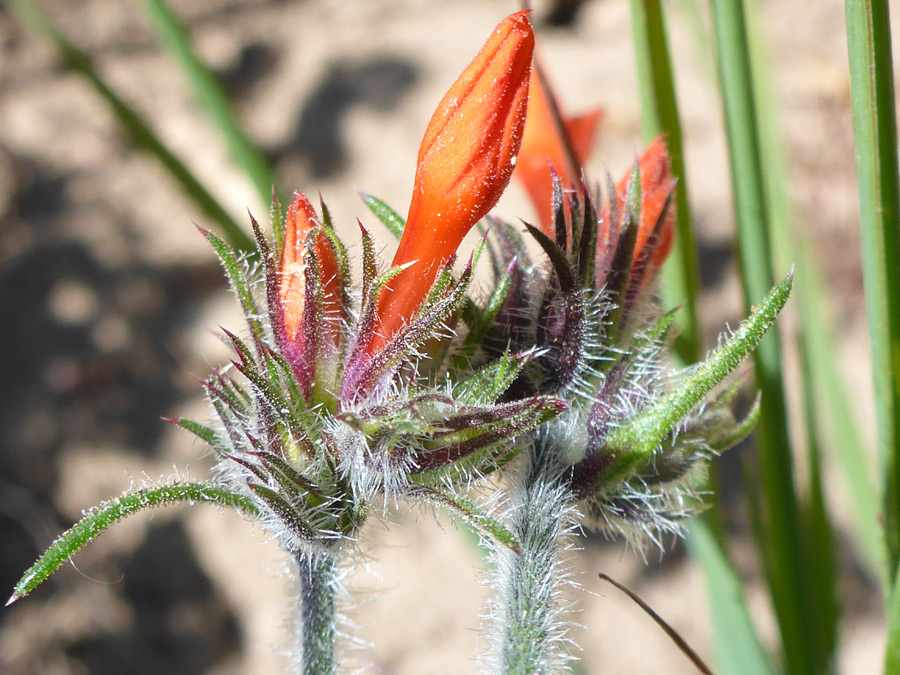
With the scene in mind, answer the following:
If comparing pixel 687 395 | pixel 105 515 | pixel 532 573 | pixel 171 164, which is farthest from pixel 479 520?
pixel 171 164

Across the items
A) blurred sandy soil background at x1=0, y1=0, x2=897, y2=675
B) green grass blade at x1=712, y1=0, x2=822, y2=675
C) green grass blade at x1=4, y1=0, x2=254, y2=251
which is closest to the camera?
green grass blade at x1=712, y1=0, x2=822, y2=675

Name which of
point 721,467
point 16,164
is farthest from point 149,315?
point 721,467

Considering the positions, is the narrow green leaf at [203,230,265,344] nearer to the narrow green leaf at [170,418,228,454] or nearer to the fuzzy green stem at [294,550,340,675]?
the narrow green leaf at [170,418,228,454]

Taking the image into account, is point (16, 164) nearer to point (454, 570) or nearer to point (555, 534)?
point (454, 570)

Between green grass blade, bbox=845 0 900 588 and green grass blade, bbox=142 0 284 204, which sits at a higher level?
green grass blade, bbox=142 0 284 204

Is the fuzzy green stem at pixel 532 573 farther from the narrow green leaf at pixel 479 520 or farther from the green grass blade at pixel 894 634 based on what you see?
the green grass blade at pixel 894 634

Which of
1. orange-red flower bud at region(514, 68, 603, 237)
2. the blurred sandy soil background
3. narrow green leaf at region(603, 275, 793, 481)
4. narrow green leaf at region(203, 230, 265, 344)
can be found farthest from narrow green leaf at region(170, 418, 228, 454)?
the blurred sandy soil background

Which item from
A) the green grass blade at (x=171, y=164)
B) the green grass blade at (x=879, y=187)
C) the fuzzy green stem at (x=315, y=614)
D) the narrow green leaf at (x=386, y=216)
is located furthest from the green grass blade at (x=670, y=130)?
the green grass blade at (x=171, y=164)
